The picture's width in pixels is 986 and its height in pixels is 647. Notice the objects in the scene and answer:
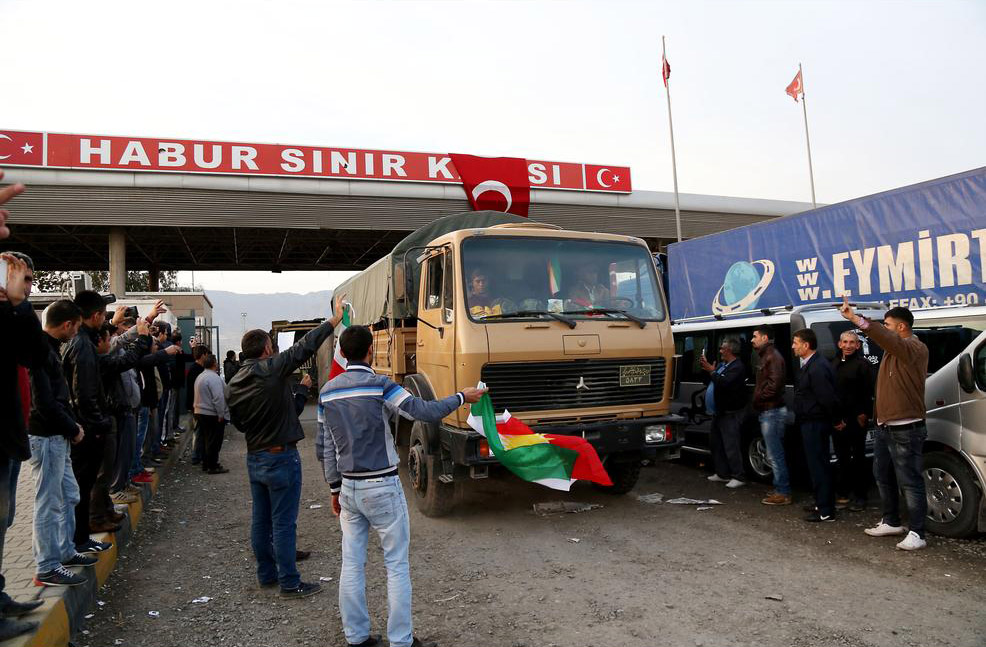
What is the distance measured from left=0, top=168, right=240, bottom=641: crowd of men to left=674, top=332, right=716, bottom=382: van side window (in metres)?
6.19

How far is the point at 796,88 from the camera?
25484 mm

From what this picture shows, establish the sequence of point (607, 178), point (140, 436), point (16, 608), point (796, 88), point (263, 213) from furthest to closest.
A: point (796, 88)
point (607, 178)
point (263, 213)
point (140, 436)
point (16, 608)

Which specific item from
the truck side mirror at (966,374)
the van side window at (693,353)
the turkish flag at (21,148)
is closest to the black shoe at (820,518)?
the truck side mirror at (966,374)

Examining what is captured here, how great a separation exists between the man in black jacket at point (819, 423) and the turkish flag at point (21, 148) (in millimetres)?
18825

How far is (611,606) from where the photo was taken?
4160mm

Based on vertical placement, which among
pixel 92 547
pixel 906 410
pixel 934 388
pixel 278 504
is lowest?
pixel 92 547

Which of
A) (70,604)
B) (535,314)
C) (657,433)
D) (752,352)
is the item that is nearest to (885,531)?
(657,433)

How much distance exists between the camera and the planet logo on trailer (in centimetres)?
1066

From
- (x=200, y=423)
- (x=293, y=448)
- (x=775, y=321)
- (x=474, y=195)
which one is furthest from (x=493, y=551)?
(x=474, y=195)

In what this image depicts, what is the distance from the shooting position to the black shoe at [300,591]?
4.46m

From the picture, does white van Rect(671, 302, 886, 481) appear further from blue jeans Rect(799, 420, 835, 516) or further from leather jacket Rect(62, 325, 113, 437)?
leather jacket Rect(62, 325, 113, 437)

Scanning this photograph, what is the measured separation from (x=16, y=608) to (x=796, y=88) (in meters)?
28.5

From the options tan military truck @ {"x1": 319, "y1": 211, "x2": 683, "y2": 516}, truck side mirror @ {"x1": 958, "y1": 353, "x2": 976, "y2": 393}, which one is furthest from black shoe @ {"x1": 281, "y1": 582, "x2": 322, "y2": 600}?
truck side mirror @ {"x1": 958, "y1": 353, "x2": 976, "y2": 393}

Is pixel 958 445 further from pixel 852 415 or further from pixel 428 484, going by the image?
pixel 428 484
